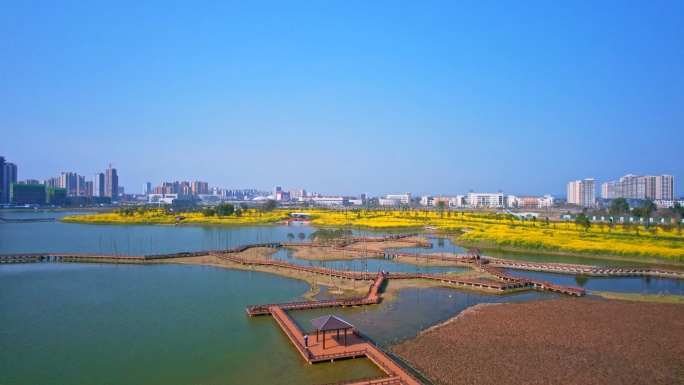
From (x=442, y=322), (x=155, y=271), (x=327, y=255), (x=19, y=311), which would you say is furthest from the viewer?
(x=327, y=255)

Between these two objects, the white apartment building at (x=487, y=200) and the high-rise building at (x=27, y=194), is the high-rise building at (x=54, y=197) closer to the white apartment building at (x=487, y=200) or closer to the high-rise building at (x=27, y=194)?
the high-rise building at (x=27, y=194)

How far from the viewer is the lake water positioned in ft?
47.8

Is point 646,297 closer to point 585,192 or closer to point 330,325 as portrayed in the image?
point 330,325

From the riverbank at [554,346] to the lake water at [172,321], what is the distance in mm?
1758

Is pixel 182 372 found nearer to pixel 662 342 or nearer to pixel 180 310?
pixel 180 310

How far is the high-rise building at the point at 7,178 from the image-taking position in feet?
473

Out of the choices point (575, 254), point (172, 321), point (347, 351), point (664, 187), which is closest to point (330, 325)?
point (347, 351)

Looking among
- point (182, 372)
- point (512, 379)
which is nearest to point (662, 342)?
point (512, 379)

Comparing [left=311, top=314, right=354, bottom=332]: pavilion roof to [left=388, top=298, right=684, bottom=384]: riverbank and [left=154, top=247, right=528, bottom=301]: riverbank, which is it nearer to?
[left=388, top=298, right=684, bottom=384]: riverbank

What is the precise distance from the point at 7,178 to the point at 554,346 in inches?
7037

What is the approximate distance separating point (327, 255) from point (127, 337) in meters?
22.5

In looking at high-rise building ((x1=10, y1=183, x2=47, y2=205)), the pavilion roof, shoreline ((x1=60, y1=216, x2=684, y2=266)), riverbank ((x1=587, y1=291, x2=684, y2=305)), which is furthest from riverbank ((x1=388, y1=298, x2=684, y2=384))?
high-rise building ((x1=10, y1=183, x2=47, y2=205))

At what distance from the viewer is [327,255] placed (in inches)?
1538

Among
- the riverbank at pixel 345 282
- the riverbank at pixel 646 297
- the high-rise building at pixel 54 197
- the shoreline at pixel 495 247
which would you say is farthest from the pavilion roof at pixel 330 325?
the high-rise building at pixel 54 197
